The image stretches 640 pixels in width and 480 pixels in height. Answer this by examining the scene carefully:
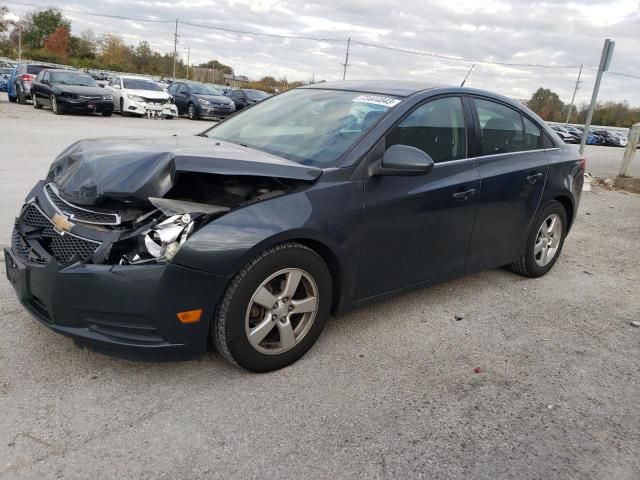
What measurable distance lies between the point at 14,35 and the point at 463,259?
9430cm

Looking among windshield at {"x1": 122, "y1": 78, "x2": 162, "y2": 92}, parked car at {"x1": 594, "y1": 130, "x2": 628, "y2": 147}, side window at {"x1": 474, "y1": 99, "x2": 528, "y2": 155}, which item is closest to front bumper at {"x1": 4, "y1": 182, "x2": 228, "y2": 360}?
side window at {"x1": 474, "y1": 99, "x2": 528, "y2": 155}

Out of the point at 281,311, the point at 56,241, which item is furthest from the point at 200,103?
the point at 281,311

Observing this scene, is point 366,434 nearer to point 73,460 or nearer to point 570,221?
point 73,460

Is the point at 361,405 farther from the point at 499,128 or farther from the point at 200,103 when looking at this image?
the point at 200,103

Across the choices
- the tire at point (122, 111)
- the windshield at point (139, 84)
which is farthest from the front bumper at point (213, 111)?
the tire at point (122, 111)

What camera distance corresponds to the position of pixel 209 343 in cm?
304

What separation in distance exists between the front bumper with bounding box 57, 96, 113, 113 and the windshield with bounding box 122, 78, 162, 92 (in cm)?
245

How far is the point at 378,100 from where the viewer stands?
11.9ft

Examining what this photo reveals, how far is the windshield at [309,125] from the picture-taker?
11.0 feet

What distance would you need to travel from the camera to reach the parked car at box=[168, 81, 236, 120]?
22.6 metres

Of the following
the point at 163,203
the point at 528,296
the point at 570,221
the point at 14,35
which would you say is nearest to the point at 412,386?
the point at 163,203

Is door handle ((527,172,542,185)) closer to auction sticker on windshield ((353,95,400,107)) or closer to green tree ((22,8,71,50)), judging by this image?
auction sticker on windshield ((353,95,400,107))

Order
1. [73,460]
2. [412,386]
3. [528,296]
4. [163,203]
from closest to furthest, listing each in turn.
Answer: [73,460] → [163,203] → [412,386] → [528,296]

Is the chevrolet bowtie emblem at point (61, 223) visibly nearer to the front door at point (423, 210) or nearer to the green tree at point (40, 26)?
the front door at point (423, 210)
